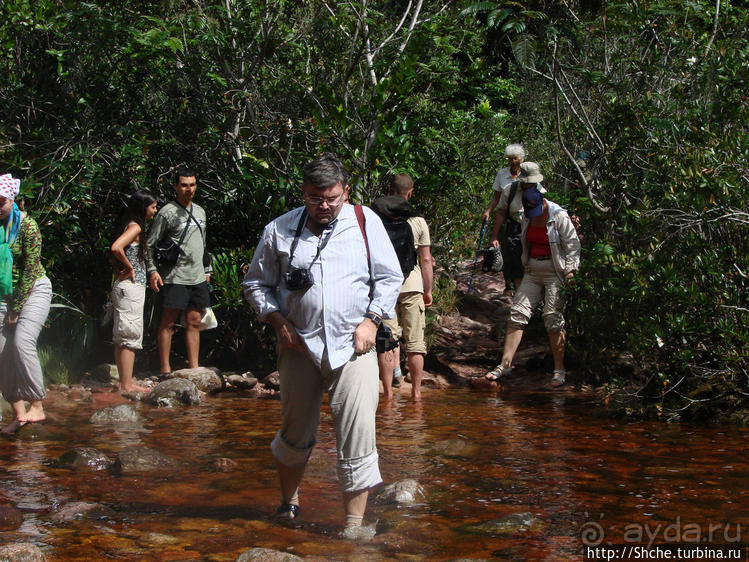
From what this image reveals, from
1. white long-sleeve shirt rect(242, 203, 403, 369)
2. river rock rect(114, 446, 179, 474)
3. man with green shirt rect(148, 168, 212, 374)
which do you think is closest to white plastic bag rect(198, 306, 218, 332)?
man with green shirt rect(148, 168, 212, 374)

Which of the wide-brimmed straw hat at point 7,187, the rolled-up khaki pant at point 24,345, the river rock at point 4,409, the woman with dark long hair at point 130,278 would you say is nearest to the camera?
the wide-brimmed straw hat at point 7,187

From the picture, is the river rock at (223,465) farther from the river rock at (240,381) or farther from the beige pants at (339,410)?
the river rock at (240,381)

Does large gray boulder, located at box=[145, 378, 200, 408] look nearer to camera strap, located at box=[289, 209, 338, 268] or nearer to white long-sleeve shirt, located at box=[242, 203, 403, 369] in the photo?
white long-sleeve shirt, located at box=[242, 203, 403, 369]

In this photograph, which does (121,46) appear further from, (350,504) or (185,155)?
(350,504)

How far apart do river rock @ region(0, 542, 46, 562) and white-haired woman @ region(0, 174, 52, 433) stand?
2.89 meters

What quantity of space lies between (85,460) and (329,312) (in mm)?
2447

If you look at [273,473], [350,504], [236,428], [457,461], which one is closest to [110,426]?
[236,428]

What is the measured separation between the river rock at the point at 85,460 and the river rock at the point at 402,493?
186 centimetres

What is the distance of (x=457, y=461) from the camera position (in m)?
6.32

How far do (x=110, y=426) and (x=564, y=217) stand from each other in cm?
451

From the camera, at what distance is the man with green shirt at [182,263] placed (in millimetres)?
8859

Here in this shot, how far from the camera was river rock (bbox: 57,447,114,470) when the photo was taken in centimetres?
600

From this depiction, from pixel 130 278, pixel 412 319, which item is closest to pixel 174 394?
pixel 130 278

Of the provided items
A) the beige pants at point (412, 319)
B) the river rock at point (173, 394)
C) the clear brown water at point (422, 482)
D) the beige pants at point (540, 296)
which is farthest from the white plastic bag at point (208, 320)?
the beige pants at point (540, 296)
